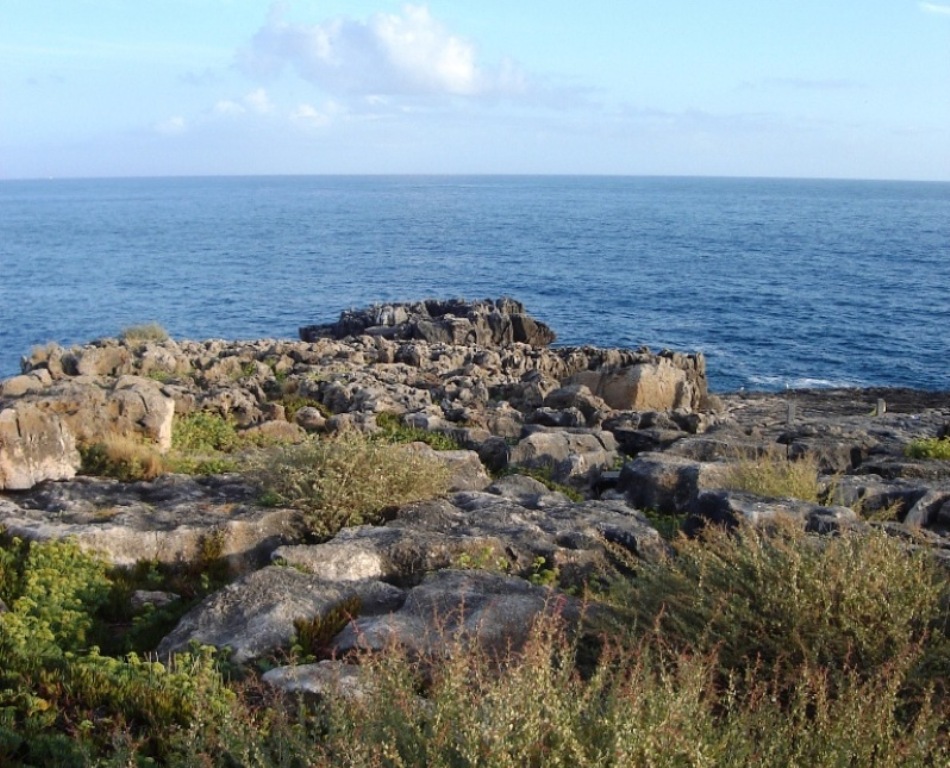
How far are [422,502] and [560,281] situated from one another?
Result: 67993 millimetres

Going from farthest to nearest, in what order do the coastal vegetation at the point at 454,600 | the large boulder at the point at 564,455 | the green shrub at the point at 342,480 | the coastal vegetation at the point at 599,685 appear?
the large boulder at the point at 564,455, the green shrub at the point at 342,480, the coastal vegetation at the point at 454,600, the coastal vegetation at the point at 599,685

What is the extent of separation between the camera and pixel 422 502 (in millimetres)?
11750

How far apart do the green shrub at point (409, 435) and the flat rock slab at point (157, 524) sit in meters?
6.14

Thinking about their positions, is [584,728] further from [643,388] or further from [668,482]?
[643,388]

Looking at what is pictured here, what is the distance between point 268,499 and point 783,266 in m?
86.1

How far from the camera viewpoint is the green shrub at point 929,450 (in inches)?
682

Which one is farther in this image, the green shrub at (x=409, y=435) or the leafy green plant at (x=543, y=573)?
the green shrub at (x=409, y=435)

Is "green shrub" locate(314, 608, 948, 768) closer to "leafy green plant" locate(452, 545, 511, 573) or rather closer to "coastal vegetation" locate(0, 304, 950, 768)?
"coastal vegetation" locate(0, 304, 950, 768)

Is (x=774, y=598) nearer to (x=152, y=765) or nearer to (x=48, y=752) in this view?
(x=152, y=765)

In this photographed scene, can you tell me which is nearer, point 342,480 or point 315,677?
point 315,677

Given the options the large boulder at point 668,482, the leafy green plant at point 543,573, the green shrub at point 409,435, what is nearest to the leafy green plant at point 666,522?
the large boulder at point 668,482

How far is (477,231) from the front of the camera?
127 meters

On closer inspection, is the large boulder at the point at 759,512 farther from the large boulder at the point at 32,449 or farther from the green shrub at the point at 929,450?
the large boulder at the point at 32,449

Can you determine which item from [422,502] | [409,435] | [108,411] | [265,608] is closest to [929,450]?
[409,435]
